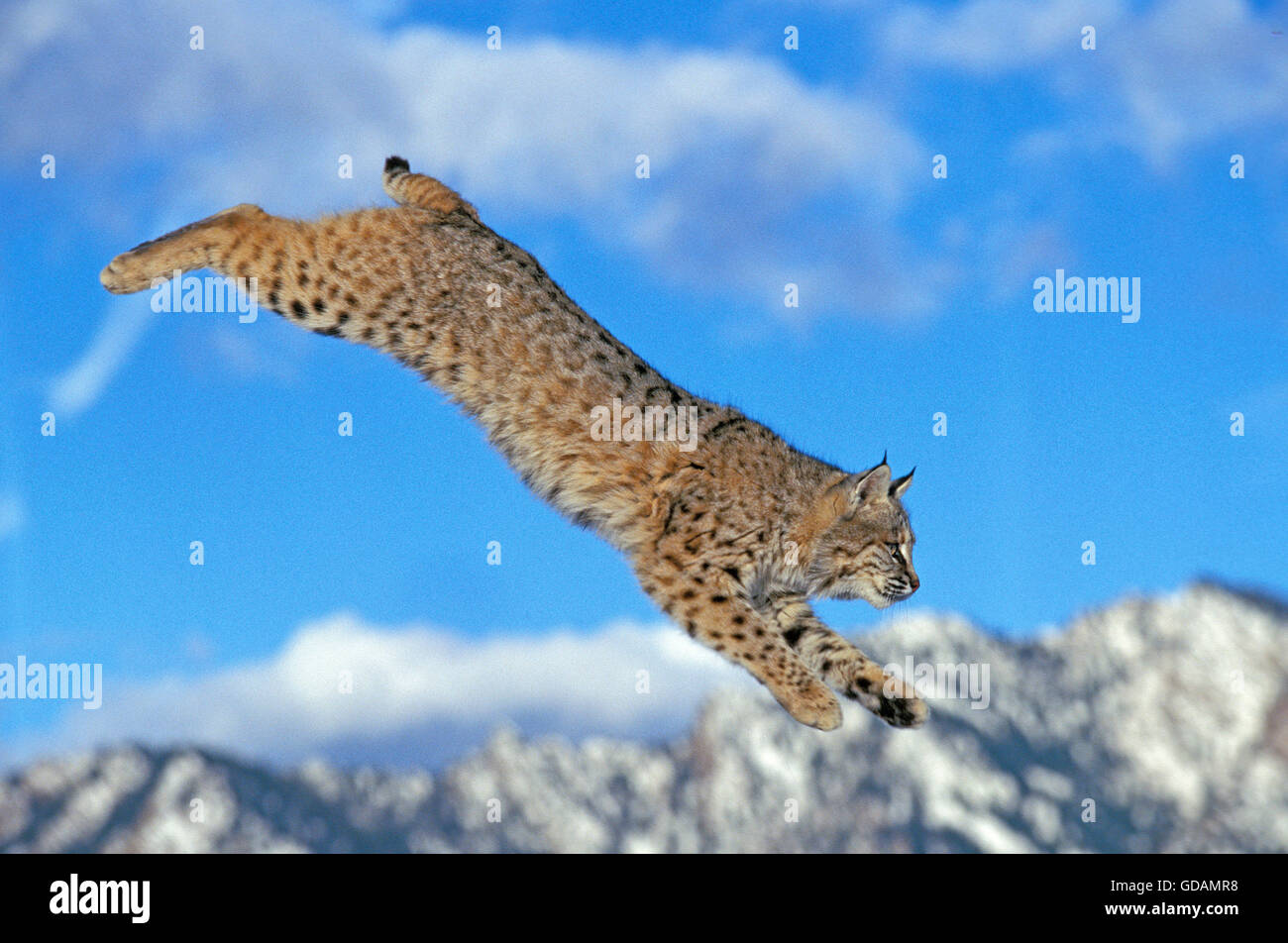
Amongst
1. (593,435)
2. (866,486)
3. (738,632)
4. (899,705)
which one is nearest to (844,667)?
(899,705)

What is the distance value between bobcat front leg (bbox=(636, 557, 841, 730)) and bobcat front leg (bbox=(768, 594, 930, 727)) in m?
0.65

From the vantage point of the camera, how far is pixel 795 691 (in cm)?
1246

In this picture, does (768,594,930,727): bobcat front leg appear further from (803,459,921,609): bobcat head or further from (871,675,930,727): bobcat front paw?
(803,459,921,609): bobcat head

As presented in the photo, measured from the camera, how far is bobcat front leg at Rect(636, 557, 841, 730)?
1241 cm

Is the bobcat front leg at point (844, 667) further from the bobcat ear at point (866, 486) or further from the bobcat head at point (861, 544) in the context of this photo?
the bobcat ear at point (866, 486)

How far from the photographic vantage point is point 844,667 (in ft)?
44.6

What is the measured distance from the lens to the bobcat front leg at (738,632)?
12.4m

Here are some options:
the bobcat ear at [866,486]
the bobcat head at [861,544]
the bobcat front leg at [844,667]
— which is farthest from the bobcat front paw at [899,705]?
the bobcat ear at [866,486]

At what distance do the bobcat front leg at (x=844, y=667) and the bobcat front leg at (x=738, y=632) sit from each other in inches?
25.6

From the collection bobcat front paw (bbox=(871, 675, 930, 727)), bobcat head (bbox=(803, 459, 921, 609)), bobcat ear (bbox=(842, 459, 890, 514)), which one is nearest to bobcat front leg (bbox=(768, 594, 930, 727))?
bobcat front paw (bbox=(871, 675, 930, 727))

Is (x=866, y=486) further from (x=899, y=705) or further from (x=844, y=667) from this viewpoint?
(x=899, y=705)
